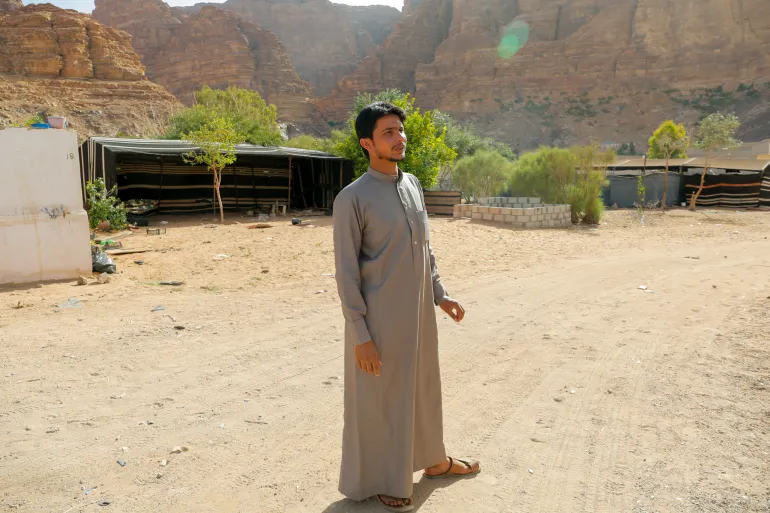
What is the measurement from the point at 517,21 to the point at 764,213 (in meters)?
64.0

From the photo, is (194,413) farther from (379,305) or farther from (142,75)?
(142,75)

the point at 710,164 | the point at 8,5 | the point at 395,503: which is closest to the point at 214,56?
the point at 8,5

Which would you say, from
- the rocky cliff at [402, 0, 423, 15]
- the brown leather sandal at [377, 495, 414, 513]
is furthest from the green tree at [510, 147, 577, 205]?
the rocky cliff at [402, 0, 423, 15]

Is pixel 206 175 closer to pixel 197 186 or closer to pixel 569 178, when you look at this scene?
A: pixel 197 186

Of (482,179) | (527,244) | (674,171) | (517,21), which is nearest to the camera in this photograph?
(527,244)

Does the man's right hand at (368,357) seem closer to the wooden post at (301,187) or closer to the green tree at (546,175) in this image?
the green tree at (546,175)

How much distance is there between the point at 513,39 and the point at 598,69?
45.6 feet

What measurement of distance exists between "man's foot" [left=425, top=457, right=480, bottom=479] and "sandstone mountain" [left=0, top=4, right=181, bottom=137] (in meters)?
40.1

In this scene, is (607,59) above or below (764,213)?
above

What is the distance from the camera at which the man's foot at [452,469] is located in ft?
8.02

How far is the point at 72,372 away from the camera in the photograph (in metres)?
3.83

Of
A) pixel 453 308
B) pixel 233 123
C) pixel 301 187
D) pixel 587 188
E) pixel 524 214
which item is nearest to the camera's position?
pixel 453 308

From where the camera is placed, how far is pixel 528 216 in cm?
1342

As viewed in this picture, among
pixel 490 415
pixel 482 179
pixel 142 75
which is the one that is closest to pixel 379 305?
pixel 490 415
